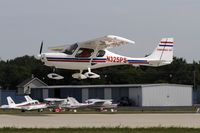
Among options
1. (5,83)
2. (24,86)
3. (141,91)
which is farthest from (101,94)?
(5,83)

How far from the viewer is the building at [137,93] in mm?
87312

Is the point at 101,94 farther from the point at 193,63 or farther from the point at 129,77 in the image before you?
the point at 193,63

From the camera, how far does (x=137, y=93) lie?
3482 inches

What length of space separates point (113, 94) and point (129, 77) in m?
23.8

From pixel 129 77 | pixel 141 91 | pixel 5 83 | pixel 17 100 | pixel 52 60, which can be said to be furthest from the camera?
pixel 5 83

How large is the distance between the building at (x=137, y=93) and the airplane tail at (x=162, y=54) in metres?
40.1

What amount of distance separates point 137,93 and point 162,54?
4412 centimetres

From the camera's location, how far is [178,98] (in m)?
91.1

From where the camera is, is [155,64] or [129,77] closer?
[155,64]

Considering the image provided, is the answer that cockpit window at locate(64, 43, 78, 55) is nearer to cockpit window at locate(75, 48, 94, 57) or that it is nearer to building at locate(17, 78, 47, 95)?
cockpit window at locate(75, 48, 94, 57)

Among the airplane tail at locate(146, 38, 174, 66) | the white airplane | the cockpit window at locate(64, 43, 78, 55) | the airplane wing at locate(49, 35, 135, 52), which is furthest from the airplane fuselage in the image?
the white airplane

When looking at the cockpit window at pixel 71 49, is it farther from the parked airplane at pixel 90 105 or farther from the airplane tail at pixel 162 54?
the parked airplane at pixel 90 105

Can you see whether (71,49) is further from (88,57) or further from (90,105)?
(90,105)

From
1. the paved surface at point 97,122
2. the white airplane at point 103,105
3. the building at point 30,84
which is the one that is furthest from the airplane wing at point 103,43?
the building at point 30,84
